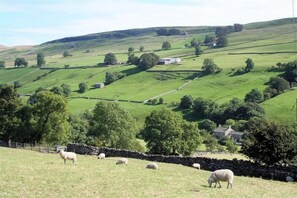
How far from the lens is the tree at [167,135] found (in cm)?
7006

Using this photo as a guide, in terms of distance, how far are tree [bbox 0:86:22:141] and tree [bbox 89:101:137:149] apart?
1513 centimetres

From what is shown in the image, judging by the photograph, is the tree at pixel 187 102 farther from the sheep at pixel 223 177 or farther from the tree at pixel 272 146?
the sheep at pixel 223 177

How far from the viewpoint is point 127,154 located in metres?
50.6

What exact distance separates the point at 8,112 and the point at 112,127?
18.9 m

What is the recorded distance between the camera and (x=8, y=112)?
210ft

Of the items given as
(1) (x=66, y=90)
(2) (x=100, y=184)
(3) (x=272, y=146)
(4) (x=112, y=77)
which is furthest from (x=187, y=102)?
(2) (x=100, y=184)

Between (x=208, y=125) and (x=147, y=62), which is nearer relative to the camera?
(x=208, y=125)

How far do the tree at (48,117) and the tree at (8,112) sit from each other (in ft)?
10.5

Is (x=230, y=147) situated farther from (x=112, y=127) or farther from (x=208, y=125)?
(x=112, y=127)

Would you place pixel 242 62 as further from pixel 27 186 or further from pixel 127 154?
pixel 27 186

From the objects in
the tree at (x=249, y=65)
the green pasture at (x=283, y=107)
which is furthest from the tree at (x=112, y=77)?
the green pasture at (x=283, y=107)

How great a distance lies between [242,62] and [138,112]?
6731 centimetres

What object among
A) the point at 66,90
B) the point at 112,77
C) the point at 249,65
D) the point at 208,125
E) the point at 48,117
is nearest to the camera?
the point at 48,117

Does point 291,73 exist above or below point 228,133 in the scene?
above
